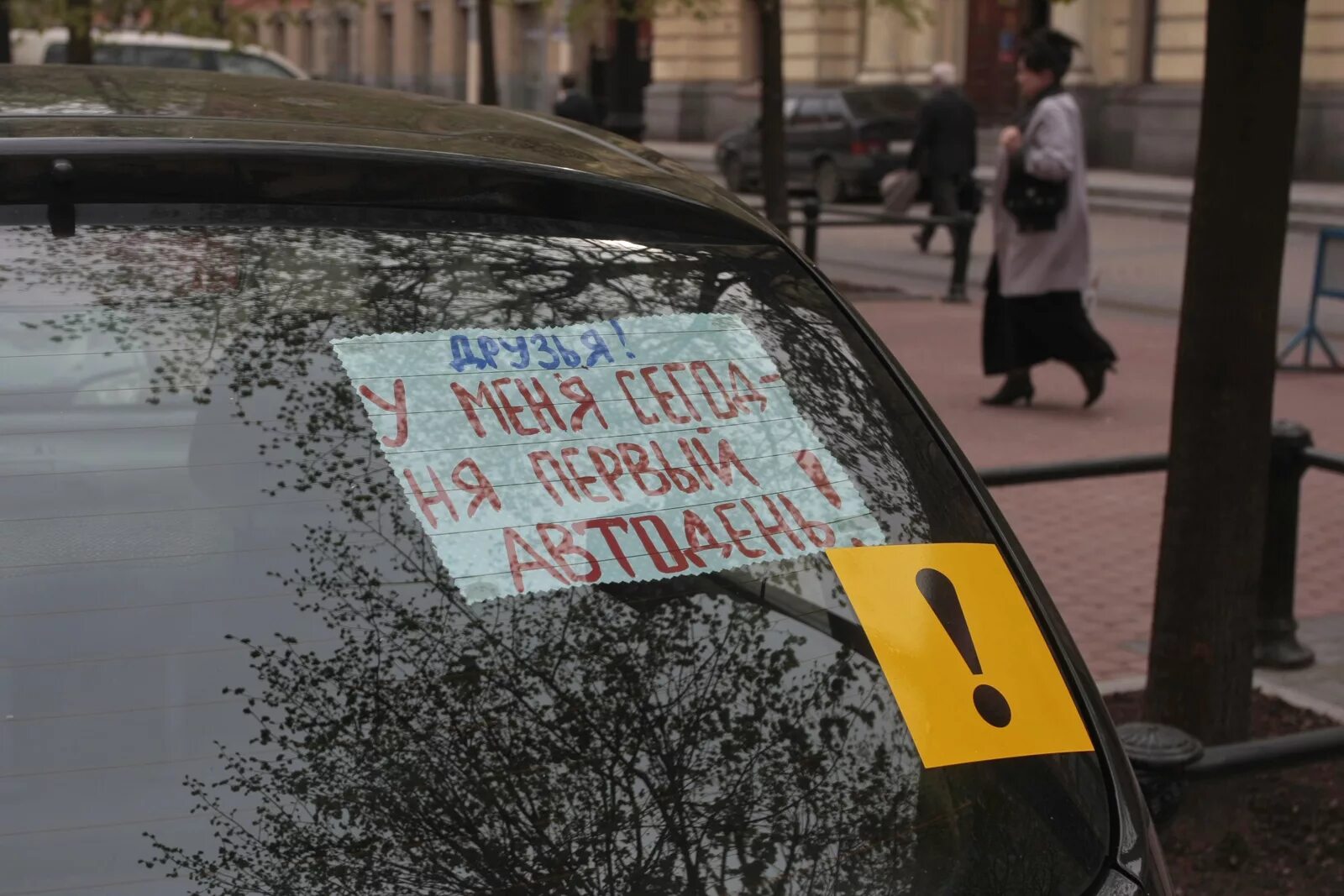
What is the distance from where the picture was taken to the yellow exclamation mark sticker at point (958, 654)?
1653 millimetres

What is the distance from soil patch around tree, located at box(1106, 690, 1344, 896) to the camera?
386 centimetres

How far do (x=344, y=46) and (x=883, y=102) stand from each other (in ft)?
123

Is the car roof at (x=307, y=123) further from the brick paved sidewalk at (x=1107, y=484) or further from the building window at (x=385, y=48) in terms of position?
the building window at (x=385, y=48)

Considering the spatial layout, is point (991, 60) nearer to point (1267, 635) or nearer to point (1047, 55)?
point (1047, 55)

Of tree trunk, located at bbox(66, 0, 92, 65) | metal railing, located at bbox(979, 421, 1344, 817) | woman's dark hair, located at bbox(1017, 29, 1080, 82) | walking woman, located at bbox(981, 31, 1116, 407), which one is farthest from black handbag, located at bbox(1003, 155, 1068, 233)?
tree trunk, located at bbox(66, 0, 92, 65)

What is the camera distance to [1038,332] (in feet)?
31.3

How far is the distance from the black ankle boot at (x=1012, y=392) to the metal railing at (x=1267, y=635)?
13.7 feet

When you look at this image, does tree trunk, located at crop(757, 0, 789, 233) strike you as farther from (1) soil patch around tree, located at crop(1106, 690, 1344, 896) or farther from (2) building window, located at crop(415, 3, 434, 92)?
(2) building window, located at crop(415, 3, 434, 92)

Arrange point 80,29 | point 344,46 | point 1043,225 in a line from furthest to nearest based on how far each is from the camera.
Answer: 1. point 344,46
2. point 80,29
3. point 1043,225

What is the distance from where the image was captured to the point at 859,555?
1.74 m

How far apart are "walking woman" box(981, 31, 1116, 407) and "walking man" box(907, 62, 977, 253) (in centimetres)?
963

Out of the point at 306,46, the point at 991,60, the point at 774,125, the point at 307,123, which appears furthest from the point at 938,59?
the point at 306,46

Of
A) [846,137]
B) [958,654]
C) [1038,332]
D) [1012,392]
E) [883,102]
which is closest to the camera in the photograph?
[958,654]

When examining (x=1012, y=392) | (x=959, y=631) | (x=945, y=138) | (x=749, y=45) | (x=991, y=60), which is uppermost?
(x=749, y=45)
